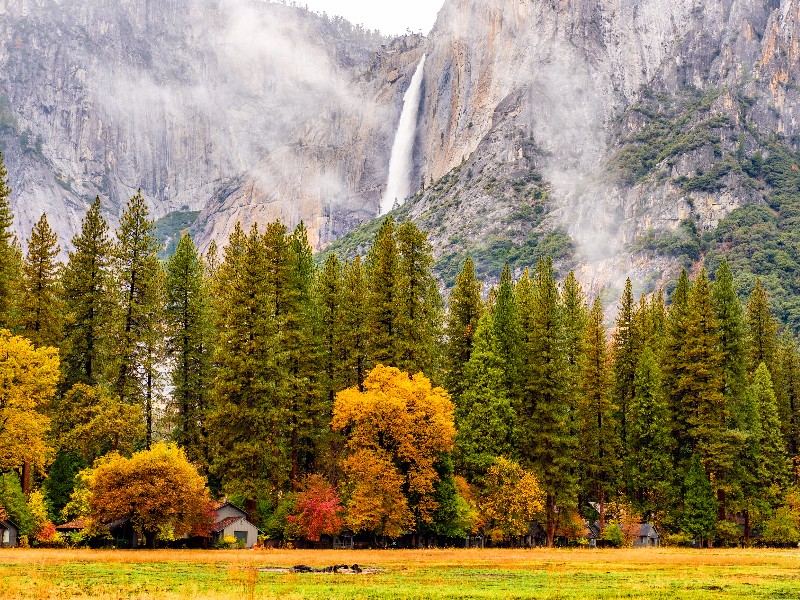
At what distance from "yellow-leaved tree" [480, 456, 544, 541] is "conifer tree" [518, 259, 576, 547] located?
241 centimetres

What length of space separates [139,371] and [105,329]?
3.11m

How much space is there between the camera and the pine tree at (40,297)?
5316cm

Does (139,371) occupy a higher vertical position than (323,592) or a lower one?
higher

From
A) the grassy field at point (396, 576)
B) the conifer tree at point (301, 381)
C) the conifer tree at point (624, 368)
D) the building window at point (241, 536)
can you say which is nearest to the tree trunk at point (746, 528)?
the conifer tree at point (624, 368)

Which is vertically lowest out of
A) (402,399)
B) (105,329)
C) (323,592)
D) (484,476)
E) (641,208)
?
(323,592)

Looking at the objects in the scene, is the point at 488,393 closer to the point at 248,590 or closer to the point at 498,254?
the point at 248,590

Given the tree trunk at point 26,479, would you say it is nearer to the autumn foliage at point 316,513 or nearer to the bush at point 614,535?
the autumn foliage at point 316,513

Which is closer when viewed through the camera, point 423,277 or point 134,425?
point 134,425

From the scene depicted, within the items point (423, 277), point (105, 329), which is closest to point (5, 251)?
point (105, 329)

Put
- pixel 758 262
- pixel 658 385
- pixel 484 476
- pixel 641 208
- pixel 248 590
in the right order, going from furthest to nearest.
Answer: pixel 641 208 → pixel 758 262 → pixel 658 385 → pixel 484 476 → pixel 248 590

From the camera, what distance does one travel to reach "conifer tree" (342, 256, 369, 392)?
55.8m

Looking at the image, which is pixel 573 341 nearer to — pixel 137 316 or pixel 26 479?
pixel 137 316

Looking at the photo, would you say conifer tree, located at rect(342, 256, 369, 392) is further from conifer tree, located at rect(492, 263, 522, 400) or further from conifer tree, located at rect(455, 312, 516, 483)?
conifer tree, located at rect(492, 263, 522, 400)

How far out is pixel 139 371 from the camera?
178 ft
